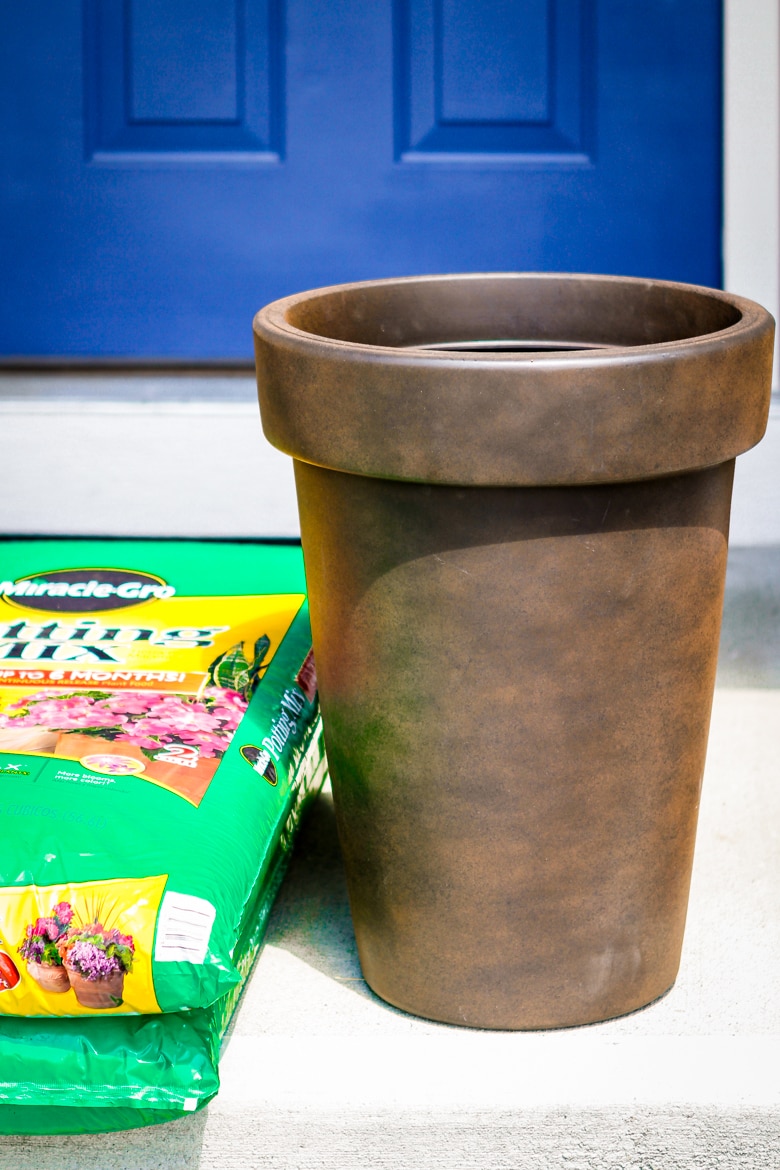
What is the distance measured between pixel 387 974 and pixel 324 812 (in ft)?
1.34

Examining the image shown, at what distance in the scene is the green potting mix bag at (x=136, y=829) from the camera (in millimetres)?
1001

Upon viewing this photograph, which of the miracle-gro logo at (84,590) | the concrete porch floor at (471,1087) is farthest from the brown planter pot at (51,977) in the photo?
the miracle-gro logo at (84,590)

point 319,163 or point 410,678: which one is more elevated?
point 319,163

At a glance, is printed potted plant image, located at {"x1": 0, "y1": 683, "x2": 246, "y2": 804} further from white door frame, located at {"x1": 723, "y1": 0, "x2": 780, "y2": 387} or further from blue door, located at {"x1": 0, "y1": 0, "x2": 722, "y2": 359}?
white door frame, located at {"x1": 723, "y1": 0, "x2": 780, "y2": 387}

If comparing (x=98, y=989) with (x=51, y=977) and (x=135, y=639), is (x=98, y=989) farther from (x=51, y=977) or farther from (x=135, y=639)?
(x=135, y=639)

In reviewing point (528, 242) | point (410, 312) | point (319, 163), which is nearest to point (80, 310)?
point (319, 163)

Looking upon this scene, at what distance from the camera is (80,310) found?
2178 millimetres

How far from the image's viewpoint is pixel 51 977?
1.00 meters

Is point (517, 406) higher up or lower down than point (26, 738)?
higher up

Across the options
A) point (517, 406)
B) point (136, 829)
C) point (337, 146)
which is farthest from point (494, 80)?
point (136, 829)

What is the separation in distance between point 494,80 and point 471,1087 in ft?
5.37

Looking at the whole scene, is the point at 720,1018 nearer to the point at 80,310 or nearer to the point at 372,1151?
the point at 372,1151

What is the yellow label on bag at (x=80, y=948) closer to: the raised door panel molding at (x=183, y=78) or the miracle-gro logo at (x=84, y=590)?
the miracle-gro logo at (x=84, y=590)

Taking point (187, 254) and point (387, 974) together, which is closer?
point (387, 974)
